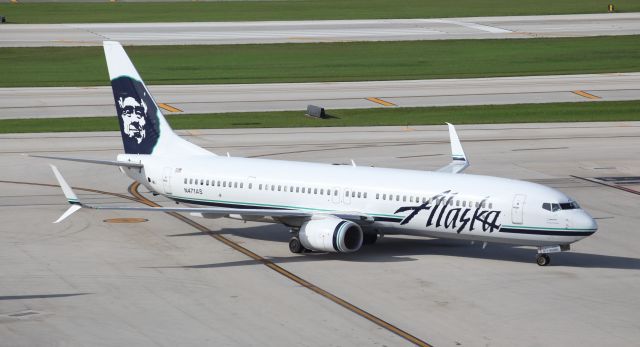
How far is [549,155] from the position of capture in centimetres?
7775

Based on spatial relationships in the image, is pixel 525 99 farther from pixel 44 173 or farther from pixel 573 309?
pixel 573 309

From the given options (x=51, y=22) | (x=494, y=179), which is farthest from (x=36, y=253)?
(x=51, y=22)

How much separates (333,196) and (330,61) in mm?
67347

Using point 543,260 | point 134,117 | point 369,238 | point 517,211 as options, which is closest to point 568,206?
point 517,211

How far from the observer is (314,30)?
138125 millimetres

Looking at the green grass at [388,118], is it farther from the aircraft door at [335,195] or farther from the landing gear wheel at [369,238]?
the aircraft door at [335,195]

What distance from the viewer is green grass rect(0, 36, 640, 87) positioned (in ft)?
358

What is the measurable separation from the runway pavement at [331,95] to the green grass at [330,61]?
134 inches

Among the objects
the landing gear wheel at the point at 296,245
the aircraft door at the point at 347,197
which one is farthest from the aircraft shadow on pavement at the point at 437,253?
the aircraft door at the point at 347,197

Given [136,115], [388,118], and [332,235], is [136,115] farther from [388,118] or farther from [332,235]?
[388,118]

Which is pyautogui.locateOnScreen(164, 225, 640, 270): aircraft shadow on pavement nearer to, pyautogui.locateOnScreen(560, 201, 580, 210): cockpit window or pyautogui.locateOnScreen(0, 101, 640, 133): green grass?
pyautogui.locateOnScreen(560, 201, 580, 210): cockpit window

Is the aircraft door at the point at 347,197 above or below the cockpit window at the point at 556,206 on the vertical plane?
below

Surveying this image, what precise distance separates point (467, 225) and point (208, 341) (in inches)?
581

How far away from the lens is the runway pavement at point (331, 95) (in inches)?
3750
